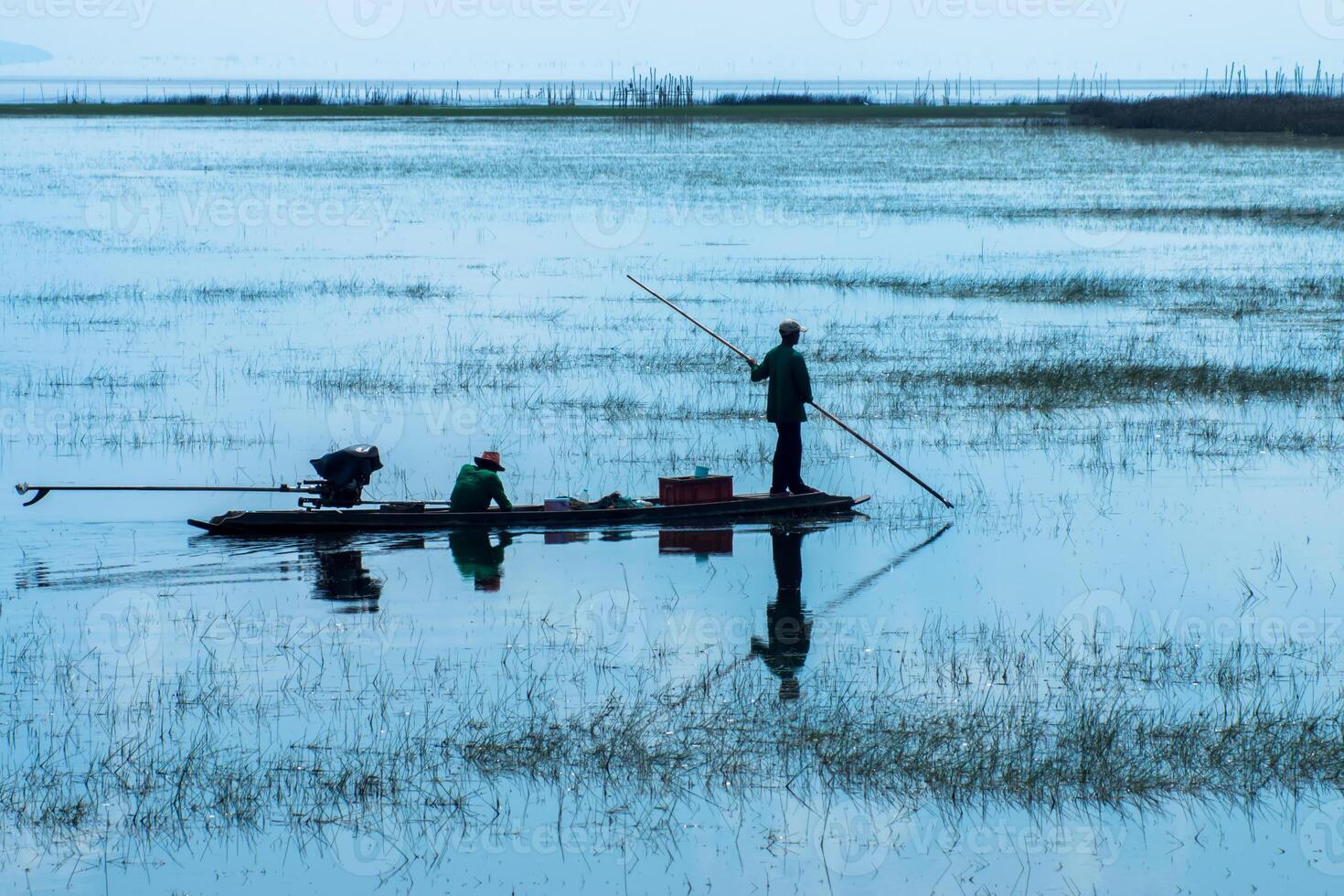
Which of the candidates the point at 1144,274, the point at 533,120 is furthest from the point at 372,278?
the point at 533,120

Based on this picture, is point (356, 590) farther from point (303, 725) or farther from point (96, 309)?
point (96, 309)

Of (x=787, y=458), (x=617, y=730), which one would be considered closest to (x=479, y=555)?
(x=787, y=458)

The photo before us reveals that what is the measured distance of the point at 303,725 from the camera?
9.44 m

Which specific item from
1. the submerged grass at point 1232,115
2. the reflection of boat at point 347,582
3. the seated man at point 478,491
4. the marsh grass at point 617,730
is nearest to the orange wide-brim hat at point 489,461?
the seated man at point 478,491

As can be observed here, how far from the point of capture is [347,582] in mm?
12609

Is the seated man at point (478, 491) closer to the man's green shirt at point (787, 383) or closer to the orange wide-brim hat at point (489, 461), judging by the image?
the orange wide-brim hat at point (489, 461)

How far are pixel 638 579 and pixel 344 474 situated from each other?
9.12 feet

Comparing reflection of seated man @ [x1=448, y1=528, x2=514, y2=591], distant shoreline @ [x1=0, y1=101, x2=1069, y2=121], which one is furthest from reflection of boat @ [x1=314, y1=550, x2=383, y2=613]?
distant shoreline @ [x1=0, y1=101, x2=1069, y2=121]

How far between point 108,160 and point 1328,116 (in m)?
56.2

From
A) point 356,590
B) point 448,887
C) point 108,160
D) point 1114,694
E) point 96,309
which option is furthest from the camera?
point 108,160

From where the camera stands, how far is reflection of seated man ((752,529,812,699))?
10520 mm

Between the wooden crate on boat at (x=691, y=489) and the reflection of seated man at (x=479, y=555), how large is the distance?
1.40 meters

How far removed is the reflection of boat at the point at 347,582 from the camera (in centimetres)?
1201

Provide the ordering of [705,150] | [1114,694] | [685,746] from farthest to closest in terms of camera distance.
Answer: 1. [705,150]
2. [1114,694]
3. [685,746]
